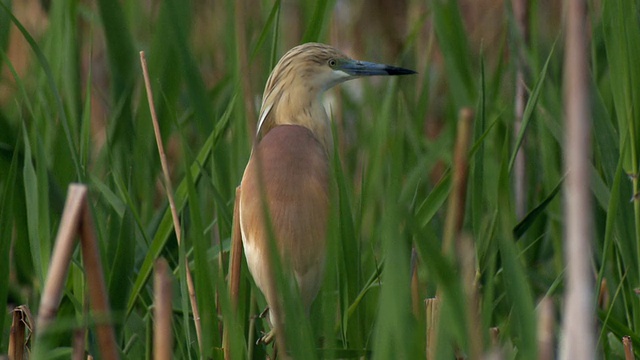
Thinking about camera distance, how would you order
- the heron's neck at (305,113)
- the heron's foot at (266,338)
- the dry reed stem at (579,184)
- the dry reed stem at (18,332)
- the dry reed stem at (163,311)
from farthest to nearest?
the heron's neck at (305,113), the heron's foot at (266,338), the dry reed stem at (18,332), the dry reed stem at (163,311), the dry reed stem at (579,184)

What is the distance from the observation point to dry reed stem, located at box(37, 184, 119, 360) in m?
0.87

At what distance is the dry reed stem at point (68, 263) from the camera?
87cm

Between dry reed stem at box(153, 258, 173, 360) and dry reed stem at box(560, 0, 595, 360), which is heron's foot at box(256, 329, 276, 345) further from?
dry reed stem at box(560, 0, 595, 360)

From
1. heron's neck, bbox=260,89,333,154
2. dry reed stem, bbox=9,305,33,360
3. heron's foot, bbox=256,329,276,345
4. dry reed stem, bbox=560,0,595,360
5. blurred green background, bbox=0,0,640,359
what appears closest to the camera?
dry reed stem, bbox=560,0,595,360

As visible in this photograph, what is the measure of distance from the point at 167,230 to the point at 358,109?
37.4 inches

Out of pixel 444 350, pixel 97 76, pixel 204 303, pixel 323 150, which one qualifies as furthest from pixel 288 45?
pixel 444 350

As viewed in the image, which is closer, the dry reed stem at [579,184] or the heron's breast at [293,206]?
the dry reed stem at [579,184]

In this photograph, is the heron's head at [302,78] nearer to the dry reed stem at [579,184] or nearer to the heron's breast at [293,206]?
the heron's breast at [293,206]

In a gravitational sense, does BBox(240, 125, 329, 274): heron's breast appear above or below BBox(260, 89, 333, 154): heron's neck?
below

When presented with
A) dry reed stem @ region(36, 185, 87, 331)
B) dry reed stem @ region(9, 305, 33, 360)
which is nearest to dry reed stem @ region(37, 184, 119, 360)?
dry reed stem @ region(36, 185, 87, 331)

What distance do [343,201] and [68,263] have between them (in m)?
0.54

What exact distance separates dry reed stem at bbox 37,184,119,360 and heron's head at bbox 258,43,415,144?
27.3 inches

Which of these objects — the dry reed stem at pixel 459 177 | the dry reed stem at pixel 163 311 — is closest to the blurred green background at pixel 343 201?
the dry reed stem at pixel 459 177

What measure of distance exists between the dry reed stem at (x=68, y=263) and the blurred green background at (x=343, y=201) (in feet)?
0.44
